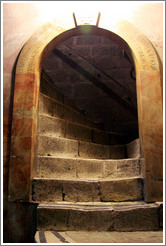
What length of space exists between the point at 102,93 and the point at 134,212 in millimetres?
3621

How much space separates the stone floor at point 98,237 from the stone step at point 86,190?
1.59 feet

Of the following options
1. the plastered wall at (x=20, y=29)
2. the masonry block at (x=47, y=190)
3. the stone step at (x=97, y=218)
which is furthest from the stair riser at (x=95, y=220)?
the plastered wall at (x=20, y=29)

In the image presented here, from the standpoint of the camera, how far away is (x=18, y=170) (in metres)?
2.78

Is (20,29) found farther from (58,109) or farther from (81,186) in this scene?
Result: (81,186)

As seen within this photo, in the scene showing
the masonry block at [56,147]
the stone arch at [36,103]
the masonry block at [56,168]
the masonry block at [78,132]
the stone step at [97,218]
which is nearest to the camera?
the stone step at [97,218]

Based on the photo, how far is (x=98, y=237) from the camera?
7.22 ft

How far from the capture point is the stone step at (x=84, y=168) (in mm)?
3041

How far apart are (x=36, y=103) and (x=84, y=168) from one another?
1205mm

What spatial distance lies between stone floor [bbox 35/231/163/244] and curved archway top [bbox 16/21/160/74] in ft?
6.99

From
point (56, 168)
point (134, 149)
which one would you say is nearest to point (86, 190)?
point (56, 168)

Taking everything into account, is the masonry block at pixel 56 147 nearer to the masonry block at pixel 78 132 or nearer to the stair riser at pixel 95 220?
the masonry block at pixel 78 132

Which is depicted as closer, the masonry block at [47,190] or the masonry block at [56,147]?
the masonry block at [47,190]

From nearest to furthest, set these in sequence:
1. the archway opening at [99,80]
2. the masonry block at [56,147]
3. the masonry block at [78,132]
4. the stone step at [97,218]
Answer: the stone step at [97,218] < the masonry block at [56,147] < the masonry block at [78,132] < the archway opening at [99,80]

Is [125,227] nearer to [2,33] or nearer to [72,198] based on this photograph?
[72,198]
